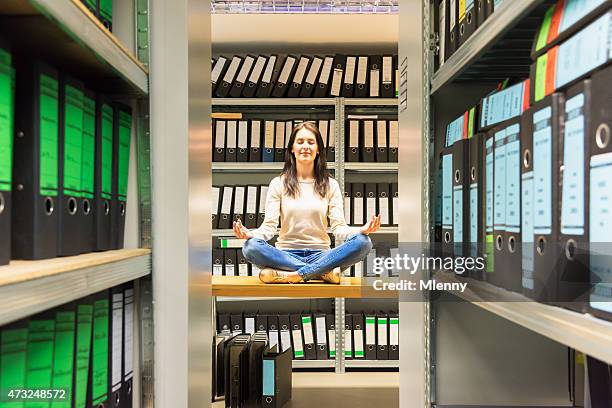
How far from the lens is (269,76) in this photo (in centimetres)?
360

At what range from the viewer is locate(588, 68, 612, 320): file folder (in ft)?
1.87

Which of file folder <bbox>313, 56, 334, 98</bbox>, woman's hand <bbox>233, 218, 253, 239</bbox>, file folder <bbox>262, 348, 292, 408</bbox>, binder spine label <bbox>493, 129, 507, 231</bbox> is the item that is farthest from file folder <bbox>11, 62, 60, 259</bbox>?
file folder <bbox>313, 56, 334, 98</bbox>

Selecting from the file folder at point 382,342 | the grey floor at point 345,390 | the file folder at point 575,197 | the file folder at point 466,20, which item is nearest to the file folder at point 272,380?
the grey floor at point 345,390

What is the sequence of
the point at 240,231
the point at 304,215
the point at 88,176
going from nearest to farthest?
the point at 88,176 < the point at 240,231 < the point at 304,215

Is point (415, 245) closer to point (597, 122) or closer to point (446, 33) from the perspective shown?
point (446, 33)

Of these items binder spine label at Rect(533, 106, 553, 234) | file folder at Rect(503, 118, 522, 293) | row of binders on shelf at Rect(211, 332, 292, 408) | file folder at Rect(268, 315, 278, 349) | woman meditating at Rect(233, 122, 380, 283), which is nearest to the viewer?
binder spine label at Rect(533, 106, 553, 234)

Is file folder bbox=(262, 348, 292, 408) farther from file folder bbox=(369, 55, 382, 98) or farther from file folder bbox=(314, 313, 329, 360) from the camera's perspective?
file folder bbox=(369, 55, 382, 98)

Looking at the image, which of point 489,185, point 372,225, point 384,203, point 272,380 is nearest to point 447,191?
point 489,185

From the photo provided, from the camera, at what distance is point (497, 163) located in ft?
2.93

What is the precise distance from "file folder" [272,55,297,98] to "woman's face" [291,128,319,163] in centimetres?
63

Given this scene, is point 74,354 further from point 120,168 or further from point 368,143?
point 368,143

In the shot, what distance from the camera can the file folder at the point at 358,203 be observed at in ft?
11.5

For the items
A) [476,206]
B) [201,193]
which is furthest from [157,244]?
[476,206]

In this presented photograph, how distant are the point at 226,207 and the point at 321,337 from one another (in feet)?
3.20
